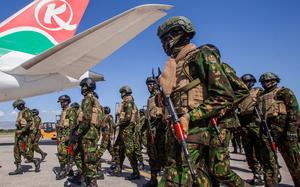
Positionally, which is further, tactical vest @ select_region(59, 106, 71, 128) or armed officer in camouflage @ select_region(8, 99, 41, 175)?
tactical vest @ select_region(59, 106, 71, 128)

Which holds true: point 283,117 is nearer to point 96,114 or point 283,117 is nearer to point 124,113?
point 96,114

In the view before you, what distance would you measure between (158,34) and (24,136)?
242 inches

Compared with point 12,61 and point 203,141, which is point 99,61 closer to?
point 12,61

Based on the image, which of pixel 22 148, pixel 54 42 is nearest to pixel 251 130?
pixel 22 148

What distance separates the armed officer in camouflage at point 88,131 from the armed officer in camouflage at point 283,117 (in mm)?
2810

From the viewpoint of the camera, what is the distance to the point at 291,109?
4.67 m

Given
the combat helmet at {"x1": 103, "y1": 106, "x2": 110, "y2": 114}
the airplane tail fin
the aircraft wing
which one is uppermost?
the airplane tail fin

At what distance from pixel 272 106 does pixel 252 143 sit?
2.91ft

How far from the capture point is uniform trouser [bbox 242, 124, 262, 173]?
16.9 ft

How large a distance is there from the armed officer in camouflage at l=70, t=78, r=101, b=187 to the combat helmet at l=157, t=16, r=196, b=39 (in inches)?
111

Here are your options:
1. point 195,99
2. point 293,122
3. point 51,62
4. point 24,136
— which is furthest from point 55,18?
point 195,99

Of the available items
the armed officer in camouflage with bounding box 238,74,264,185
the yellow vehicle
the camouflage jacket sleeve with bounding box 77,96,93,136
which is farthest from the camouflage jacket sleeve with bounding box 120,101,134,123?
the yellow vehicle

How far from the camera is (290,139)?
Answer: 182 inches

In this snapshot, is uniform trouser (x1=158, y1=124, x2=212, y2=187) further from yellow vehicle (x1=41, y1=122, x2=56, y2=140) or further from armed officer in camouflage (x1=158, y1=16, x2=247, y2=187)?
yellow vehicle (x1=41, y1=122, x2=56, y2=140)
